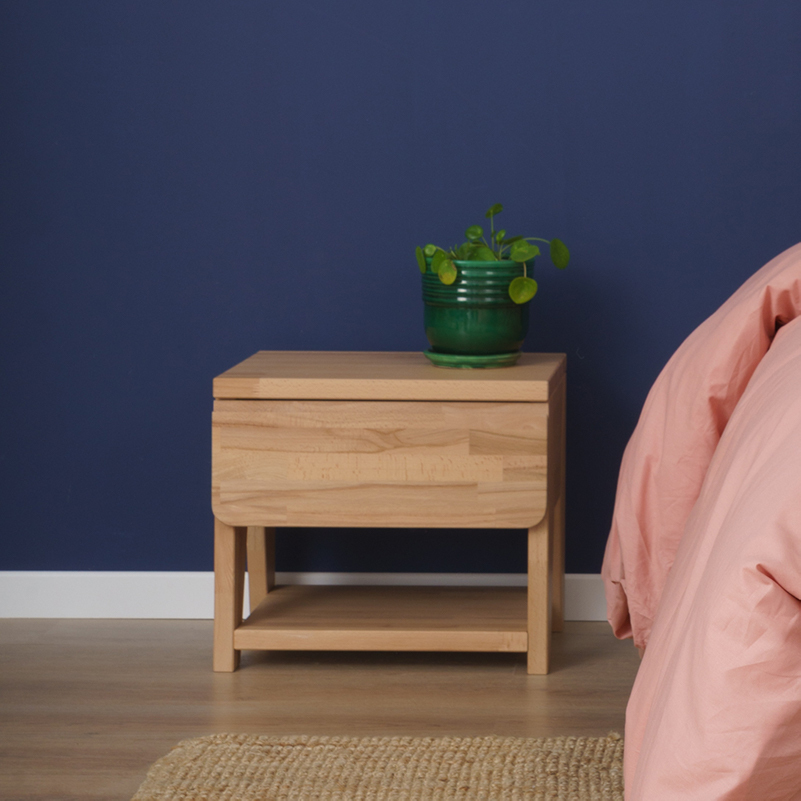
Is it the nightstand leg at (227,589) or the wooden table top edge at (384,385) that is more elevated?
the wooden table top edge at (384,385)

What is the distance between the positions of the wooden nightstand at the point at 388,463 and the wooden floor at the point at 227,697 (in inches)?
2.9

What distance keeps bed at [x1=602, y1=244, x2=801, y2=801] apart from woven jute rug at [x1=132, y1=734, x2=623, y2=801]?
504 millimetres

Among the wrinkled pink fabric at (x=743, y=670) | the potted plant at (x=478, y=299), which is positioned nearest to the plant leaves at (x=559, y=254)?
the potted plant at (x=478, y=299)

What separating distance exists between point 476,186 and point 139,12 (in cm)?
76

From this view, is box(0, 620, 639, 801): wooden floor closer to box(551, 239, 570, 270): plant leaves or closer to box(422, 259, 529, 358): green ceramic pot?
box(422, 259, 529, 358): green ceramic pot

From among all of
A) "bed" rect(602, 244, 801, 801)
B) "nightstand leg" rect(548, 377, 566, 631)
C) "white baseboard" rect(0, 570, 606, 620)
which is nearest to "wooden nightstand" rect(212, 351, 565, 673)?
"nightstand leg" rect(548, 377, 566, 631)

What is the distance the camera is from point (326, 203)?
2.05 meters

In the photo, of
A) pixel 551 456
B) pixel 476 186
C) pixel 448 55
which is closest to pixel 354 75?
pixel 448 55

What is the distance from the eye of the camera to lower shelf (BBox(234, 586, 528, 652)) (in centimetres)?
174

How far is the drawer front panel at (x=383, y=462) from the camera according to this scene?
5.49 ft

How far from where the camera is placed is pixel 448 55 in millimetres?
2006

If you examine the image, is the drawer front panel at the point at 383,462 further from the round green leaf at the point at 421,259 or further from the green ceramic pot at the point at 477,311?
the round green leaf at the point at 421,259

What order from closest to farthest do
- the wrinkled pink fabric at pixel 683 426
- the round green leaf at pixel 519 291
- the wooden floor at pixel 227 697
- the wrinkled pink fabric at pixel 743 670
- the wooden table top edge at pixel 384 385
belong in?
the wrinkled pink fabric at pixel 743 670 < the wrinkled pink fabric at pixel 683 426 < the wooden floor at pixel 227 697 < the wooden table top edge at pixel 384 385 < the round green leaf at pixel 519 291

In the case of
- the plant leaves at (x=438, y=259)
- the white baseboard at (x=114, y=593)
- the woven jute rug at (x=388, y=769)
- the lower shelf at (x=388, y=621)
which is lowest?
the white baseboard at (x=114, y=593)
